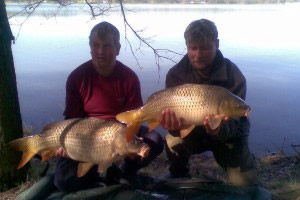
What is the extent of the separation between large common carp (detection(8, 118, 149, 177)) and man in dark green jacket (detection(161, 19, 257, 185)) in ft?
1.39

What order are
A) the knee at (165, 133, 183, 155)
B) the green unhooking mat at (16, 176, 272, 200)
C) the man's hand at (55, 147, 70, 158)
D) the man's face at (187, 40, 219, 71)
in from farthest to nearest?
the knee at (165, 133, 183, 155) → the man's face at (187, 40, 219, 71) → the man's hand at (55, 147, 70, 158) → the green unhooking mat at (16, 176, 272, 200)

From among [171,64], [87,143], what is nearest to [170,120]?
[87,143]

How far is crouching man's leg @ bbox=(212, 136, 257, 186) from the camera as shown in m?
2.61

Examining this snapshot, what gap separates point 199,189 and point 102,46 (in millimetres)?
1058

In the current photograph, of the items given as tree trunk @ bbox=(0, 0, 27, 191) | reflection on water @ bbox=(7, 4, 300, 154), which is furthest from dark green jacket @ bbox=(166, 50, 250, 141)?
reflection on water @ bbox=(7, 4, 300, 154)

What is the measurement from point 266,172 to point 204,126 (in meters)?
1.07

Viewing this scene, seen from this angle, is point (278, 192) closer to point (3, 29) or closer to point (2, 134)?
point (2, 134)

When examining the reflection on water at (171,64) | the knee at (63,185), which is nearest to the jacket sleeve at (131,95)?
the knee at (63,185)

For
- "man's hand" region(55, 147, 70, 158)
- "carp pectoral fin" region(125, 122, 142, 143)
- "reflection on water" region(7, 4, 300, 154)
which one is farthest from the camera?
"reflection on water" region(7, 4, 300, 154)

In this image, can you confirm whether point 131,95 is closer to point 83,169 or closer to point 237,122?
point 83,169

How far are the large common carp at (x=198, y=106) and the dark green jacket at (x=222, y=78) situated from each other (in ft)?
0.98

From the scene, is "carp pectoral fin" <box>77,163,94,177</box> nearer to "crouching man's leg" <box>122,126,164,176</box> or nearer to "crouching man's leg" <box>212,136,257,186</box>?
"crouching man's leg" <box>122,126,164,176</box>

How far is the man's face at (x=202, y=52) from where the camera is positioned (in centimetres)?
246

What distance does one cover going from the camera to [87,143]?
2.29 m
